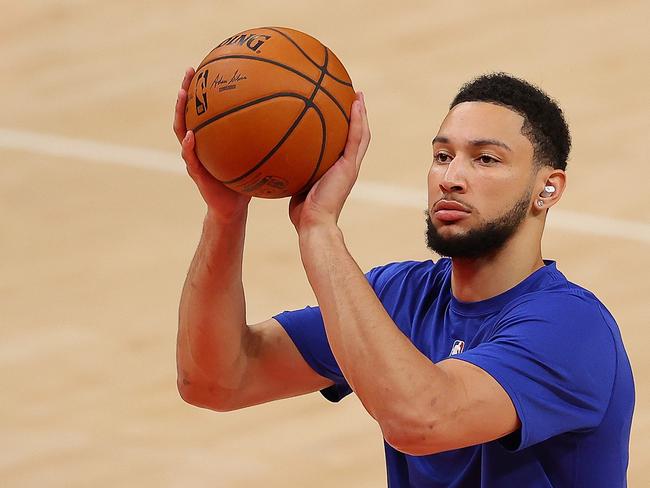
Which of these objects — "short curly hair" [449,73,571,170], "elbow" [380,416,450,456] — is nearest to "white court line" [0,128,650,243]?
"short curly hair" [449,73,571,170]

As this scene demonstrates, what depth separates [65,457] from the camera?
6.87 metres

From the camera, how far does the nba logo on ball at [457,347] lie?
13.7 feet

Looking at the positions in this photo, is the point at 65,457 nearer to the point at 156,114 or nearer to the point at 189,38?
the point at 156,114

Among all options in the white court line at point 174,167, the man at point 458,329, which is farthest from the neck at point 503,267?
the white court line at point 174,167

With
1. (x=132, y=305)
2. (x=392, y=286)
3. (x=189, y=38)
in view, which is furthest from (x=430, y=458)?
(x=189, y=38)

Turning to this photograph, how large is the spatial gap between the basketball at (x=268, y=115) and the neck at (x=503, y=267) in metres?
0.56

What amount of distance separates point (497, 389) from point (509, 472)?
36 centimetres

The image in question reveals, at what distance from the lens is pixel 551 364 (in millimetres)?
3801

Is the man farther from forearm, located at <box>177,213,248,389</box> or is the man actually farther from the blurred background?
the blurred background

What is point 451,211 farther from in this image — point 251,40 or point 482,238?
point 251,40

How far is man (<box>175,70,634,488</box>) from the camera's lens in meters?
3.68

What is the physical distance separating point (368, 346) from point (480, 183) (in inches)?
29.3

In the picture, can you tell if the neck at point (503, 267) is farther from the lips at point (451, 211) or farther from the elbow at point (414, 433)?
the elbow at point (414, 433)

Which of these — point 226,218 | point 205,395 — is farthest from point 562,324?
point 205,395
